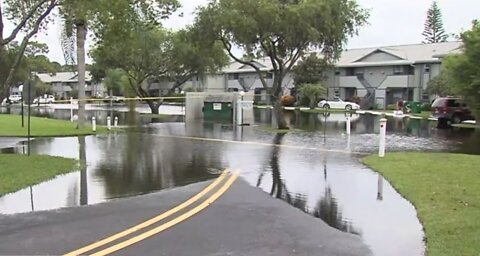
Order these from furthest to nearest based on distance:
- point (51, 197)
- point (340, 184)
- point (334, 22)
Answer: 1. point (334, 22)
2. point (340, 184)
3. point (51, 197)

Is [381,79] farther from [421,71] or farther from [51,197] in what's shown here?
[51,197]

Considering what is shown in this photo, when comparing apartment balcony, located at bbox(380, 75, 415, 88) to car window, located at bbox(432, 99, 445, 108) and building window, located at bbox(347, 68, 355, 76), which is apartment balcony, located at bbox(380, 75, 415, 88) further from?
car window, located at bbox(432, 99, 445, 108)

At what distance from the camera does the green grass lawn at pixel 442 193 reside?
250 inches

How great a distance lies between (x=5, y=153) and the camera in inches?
596

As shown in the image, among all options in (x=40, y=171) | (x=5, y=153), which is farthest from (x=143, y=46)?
(x=40, y=171)

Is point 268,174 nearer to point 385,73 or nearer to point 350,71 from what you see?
point 385,73

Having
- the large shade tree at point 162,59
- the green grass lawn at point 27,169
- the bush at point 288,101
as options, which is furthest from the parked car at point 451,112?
the bush at point 288,101

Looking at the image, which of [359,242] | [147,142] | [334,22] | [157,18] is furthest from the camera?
[334,22]

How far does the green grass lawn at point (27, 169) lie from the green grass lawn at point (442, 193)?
683 cm

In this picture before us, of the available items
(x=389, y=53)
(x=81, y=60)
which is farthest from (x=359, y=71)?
(x=81, y=60)

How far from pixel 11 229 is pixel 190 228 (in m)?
2.21

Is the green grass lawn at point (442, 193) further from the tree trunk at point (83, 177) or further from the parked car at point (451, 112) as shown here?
the parked car at point (451, 112)

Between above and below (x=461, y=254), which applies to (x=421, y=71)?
above

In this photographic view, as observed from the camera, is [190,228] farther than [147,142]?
No
